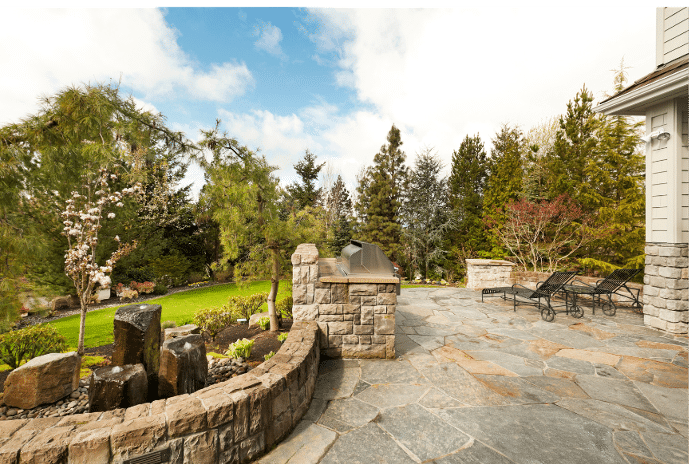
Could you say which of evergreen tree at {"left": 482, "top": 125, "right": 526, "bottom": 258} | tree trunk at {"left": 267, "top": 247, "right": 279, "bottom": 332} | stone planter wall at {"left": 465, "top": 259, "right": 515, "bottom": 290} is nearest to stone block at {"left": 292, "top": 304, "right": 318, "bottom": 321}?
tree trunk at {"left": 267, "top": 247, "right": 279, "bottom": 332}

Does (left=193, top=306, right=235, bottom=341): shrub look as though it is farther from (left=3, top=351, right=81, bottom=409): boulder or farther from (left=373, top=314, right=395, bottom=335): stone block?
(left=373, top=314, right=395, bottom=335): stone block

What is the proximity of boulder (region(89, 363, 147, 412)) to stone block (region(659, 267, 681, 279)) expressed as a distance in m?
6.91

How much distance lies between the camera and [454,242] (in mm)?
12703

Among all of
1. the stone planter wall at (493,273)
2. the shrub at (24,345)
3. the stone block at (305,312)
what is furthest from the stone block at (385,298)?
the stone planter wall at (493,273)

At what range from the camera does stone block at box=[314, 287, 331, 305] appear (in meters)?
3.29

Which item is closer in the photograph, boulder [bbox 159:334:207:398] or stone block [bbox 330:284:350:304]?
boulder [bbox 159:334:207:398]

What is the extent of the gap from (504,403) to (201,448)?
7.95ft

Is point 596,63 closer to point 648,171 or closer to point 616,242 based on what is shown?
point 616,242

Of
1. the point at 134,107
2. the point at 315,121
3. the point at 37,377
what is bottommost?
the point at 37,377

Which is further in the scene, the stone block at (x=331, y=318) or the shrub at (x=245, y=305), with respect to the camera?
the shrub at (x=245, y=305)

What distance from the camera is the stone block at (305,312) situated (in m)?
3.28

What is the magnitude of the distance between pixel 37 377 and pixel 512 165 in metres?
13.1

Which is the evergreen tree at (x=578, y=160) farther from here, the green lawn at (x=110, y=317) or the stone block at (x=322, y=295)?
the green lawn at (x=110, y=317)

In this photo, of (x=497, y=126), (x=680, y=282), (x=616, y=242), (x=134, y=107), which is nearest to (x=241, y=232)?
(x=134, y=107)
